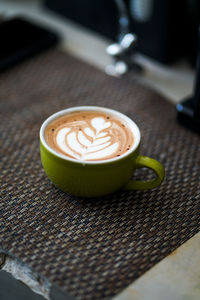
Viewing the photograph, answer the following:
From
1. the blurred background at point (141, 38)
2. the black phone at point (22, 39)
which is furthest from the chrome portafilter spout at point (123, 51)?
the black phone at point (22, 39)

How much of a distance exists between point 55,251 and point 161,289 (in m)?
0.13

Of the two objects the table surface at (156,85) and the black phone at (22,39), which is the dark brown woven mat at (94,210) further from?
the black phone at (22,39)

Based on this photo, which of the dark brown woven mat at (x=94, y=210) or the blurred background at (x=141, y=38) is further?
the blurred background at (x=141, y=38)

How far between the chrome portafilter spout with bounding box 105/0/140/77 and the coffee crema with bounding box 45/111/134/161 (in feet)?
0.99

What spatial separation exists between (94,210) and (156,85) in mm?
391

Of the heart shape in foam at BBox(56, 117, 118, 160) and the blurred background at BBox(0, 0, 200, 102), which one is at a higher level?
the heart shape in foam at BBox(56, 117, 118, 160)

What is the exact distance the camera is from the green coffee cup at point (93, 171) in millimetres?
550

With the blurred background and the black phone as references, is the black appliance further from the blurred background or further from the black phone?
the black phone

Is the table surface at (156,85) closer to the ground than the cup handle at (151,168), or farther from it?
closer to the ground

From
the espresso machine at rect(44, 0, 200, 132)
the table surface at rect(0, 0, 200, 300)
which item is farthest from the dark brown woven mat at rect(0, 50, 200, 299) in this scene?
the espresso machine at rect(44, 0, 200, 132)

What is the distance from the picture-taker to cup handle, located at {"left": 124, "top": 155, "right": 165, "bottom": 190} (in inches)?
23.1

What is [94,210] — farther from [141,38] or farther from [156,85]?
[141,38]

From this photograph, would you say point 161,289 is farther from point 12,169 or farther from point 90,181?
point 12,169

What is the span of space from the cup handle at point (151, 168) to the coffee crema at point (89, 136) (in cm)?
2
